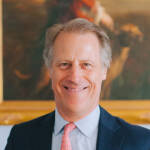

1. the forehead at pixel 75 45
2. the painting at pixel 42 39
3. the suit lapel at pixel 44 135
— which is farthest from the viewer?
the painting at pixel 42 39

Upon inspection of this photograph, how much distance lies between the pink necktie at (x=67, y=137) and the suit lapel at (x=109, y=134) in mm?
174

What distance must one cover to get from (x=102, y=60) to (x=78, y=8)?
1.33 m

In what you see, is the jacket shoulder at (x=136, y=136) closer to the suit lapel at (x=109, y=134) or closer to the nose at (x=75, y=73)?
the suit lapel at (x=109, y=134)

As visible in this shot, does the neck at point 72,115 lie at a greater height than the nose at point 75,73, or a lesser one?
lesser

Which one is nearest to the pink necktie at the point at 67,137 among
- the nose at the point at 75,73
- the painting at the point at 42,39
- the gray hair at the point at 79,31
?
the nose at the point at 75,73

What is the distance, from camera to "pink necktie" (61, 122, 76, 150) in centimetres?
152

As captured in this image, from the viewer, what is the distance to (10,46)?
2754 millimetres

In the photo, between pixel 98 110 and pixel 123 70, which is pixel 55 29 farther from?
pixel 123 70

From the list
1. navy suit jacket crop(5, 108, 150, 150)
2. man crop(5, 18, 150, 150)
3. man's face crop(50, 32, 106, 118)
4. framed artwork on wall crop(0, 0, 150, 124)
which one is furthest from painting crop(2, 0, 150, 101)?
man's face crop(50, 32, 106, 118)

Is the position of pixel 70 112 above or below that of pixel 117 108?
above

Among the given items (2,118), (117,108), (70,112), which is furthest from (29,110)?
(70,112)

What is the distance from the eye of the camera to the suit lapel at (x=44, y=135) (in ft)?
5.42

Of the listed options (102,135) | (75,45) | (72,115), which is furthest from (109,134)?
(75,45)

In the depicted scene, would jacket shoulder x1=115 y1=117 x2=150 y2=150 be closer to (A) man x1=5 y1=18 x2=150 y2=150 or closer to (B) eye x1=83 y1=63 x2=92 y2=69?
(A) man x1=5 y1=18 x2=150 y2=150
